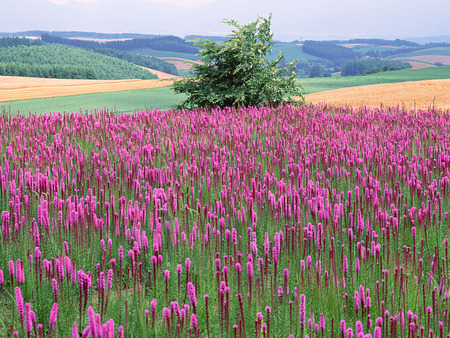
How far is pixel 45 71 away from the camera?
238ft

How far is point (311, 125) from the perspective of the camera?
9578 millimetres

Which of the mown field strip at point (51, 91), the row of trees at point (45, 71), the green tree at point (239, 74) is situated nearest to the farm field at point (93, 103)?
the mown field strip at point (51, 91)

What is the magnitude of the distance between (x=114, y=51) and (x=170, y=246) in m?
120

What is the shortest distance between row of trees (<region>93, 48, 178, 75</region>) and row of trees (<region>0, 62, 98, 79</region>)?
38.8 m

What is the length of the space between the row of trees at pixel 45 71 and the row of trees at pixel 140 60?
3875cm

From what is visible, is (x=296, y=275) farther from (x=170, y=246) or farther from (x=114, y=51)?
(x=114, y=51)

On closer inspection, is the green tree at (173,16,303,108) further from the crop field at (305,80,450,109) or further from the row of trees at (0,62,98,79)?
the row of trees at (0,62,98,79)

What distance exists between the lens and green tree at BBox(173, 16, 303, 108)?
15234mm

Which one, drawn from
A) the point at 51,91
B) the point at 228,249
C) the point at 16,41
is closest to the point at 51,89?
the point at 51,91

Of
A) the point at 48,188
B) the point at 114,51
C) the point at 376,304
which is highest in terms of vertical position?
the point at 114,51

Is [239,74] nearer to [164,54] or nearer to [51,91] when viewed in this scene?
[51,91]

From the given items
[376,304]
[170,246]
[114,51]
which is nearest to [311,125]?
[170,246]

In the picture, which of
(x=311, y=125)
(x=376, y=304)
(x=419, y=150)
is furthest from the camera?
(x=311, y=125)

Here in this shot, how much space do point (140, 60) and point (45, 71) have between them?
4777 cm
